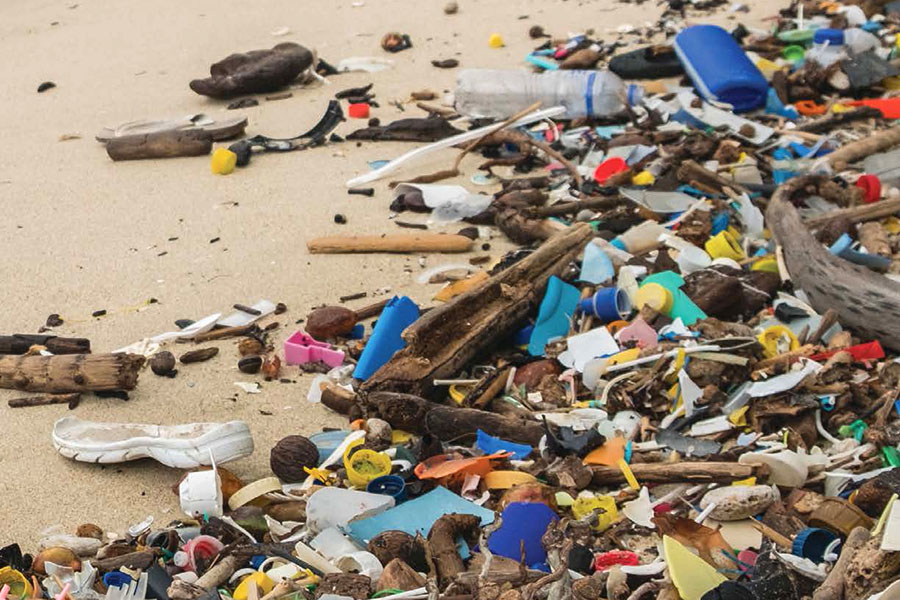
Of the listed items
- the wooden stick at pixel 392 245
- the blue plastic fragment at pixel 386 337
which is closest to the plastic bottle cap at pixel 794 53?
the wooden stick at pixel 392 245

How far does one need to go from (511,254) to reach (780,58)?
11.1ft

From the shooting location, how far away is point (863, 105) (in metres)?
6.41

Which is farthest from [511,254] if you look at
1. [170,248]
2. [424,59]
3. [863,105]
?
[424,59]

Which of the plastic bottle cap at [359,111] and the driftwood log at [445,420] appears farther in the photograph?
the plastic bottle cap at [359,111]

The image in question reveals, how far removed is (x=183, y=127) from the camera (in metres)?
6.49

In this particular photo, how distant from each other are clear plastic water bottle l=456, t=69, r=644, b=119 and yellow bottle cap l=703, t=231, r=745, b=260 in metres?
1.90

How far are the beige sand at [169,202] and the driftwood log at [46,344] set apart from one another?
6.1 inches

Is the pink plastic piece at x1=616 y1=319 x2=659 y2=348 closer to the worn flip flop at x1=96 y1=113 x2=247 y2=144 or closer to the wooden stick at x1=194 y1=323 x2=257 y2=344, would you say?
the wooden stick at x1=194 y1=323 x2=257 y2=344

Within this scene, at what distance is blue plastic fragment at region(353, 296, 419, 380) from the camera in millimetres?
4051

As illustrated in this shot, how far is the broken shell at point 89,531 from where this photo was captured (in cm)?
322

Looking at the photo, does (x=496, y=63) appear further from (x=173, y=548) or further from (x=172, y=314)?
(x=173, y=548)

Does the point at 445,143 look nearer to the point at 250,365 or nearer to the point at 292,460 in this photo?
the point at 250,365

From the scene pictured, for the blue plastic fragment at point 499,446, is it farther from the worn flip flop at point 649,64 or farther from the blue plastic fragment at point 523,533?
the worn flip flop at point 649,64

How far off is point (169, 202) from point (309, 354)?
1.87m
